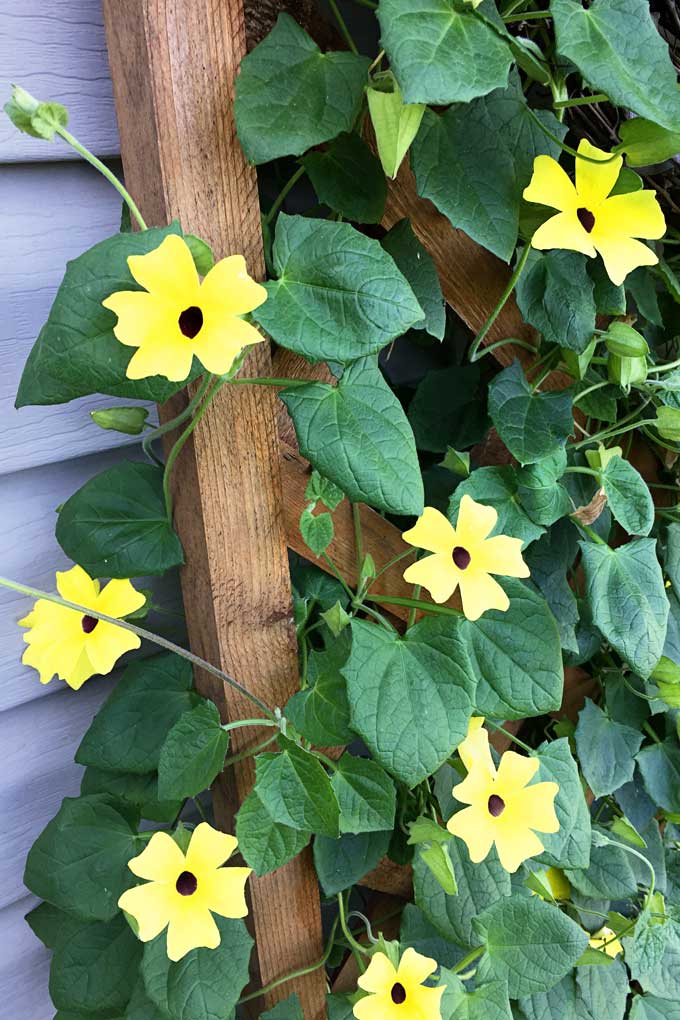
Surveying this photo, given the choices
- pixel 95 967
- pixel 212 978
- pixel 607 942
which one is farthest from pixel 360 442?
pixel 607 942

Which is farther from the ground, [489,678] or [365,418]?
[365,418]

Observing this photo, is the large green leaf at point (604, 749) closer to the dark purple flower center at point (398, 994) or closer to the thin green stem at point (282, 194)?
the dark purple flower center at point (398, 994)

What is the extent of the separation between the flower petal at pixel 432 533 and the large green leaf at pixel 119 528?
0.66 feet

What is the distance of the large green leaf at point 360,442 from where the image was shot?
22.5 inches

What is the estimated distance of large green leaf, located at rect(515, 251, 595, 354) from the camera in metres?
0.71

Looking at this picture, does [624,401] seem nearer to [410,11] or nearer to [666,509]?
[666,509]

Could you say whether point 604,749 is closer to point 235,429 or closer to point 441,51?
point 235,429

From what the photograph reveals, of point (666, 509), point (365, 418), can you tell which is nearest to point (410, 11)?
point (365, 418)

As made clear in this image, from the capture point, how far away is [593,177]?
0.63 m

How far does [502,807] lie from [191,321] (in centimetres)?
50

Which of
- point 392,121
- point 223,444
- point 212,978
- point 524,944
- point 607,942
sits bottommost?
point 607,942

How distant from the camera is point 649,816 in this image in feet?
3.31

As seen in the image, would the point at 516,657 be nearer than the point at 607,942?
Yes

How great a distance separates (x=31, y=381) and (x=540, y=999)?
861 mm
